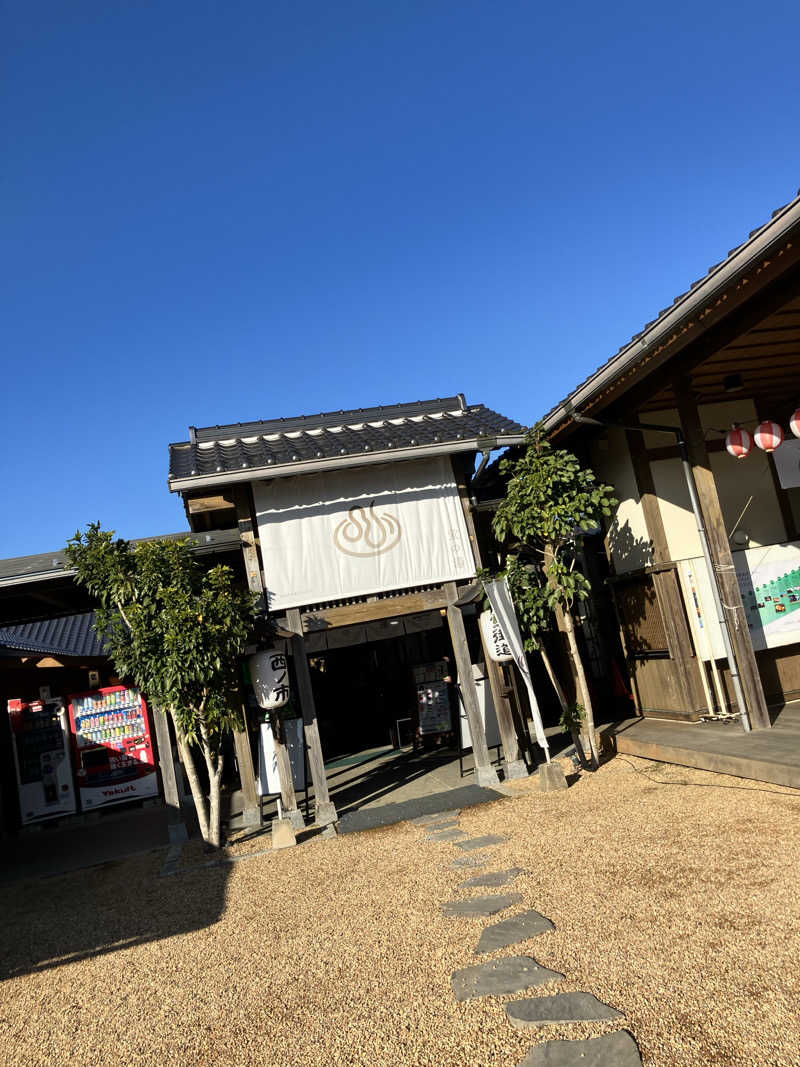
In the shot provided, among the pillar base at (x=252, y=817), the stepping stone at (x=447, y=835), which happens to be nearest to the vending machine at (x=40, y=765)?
the pillar base at (x=252, y=817)

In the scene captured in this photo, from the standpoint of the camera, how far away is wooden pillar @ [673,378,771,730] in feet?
22.9

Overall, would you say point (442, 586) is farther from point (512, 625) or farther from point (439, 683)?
point (439, 683)

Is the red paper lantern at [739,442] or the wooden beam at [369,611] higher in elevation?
the red paper lantern at [739,442]

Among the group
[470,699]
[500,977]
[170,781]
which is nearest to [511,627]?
[470,699]

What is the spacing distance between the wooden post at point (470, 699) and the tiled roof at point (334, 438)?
1.88 m

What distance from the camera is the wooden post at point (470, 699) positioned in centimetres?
825

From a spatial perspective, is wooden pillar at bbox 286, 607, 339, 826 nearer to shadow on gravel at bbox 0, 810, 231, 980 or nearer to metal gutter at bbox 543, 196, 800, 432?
shadow on gravel at bbox 0, 810, 231, 980

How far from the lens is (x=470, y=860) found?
17.9 feet

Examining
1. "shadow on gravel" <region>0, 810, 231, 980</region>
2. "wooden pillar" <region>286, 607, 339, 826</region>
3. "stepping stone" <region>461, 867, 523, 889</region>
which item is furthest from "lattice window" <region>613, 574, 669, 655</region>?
"shadow on gravel" <region>0, 810, 231, 980</region>

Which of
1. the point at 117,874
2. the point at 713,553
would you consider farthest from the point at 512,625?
the point at 117,874

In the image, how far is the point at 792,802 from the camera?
5.13 m

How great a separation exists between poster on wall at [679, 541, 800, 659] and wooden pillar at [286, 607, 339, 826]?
15.2ft

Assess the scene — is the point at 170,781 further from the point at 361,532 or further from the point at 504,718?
the point at 504,718

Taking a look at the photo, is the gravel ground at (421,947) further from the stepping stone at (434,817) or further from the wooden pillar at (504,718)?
the wooden pillar at (504,718)
